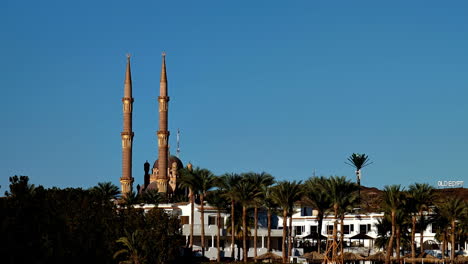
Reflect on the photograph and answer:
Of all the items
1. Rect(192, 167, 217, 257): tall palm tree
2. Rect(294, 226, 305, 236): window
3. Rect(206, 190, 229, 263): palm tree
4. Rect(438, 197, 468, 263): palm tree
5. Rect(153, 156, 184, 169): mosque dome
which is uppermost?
Rect(153, 156, 184, 169): mosque dome

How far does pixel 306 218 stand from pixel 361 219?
8825mm

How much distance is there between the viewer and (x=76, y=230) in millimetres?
70625

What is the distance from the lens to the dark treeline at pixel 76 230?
3909 centimetres

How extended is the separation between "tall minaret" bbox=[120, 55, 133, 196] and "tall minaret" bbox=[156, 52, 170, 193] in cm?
500

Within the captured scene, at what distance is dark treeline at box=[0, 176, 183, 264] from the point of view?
128 ft

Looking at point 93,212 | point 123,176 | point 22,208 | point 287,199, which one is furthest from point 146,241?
point 123,176

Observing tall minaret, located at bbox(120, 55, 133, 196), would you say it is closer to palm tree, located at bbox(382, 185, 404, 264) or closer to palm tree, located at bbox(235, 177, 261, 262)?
palm tree, located at bbox(235, 177, 261, 262)

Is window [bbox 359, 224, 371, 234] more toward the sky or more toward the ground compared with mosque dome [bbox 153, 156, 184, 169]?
more toward the ground

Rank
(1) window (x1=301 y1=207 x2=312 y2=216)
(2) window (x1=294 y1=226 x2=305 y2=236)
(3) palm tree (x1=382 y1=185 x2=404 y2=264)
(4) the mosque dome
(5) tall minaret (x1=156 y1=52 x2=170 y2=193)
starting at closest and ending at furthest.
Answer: (3) palm tree (x1=382 y1=185 x2=404 y2=264), (2) window (x1=294 y1=226 x2=305 y2=236), (1) window (x1=301 y1=207 x2=312 y2=216), (5) tall minaret (x1=156 y1=52 x2=170 y2=193), (4) the mosque dome

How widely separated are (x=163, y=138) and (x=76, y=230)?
258ft

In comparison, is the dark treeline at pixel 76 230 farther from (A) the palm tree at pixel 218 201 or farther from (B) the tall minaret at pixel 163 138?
(B) the tall minaret at pixel 163 138

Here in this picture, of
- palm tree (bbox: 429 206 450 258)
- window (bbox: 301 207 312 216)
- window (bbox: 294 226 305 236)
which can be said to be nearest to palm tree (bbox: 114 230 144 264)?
palm tree (bbox: 429 206 450 258)

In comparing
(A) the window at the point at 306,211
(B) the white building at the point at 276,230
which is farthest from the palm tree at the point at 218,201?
(A) the window at the point at 306,211

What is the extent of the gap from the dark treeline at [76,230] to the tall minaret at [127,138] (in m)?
43.0
